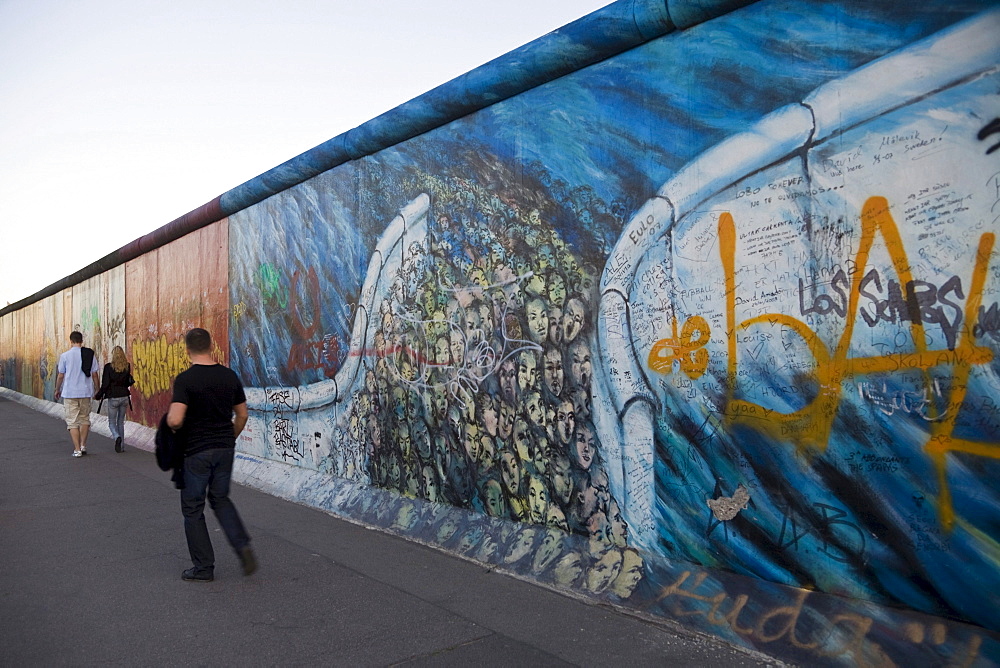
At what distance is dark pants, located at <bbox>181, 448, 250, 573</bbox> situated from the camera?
16.9ft

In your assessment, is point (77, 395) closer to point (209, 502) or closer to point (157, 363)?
point (157, 363)

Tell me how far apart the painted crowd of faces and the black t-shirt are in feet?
5.77

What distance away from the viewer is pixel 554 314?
5.30 metres

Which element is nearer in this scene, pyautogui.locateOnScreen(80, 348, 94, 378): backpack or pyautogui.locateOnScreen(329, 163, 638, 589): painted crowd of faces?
pyautogui.locateOnScreen(329, 163, 638, 589): painted crowd of faces

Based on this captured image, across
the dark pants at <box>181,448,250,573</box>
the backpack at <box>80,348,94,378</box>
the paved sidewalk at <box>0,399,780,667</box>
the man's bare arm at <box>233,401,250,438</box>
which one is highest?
the backpack at <box>80,348,94,378</box>

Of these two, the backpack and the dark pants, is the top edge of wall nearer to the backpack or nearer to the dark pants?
the dark pants

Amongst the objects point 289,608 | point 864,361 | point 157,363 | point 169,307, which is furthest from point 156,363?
point 864,361

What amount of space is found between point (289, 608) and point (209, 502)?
981 mm

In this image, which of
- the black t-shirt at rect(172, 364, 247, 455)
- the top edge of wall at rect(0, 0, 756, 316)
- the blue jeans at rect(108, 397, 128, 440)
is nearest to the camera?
the top edge of wall at rect(0, 0, 756, 316)

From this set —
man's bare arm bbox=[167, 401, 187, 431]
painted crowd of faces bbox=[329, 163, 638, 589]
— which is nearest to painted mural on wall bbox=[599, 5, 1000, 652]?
painted crowd of faces bbox=[329, 163, 638, 589]

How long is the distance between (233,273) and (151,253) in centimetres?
466

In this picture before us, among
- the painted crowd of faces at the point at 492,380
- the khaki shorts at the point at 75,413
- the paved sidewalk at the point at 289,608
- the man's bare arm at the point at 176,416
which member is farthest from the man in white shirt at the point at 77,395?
the man's bare arm at the point at 176,416

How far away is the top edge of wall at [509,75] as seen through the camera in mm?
4504

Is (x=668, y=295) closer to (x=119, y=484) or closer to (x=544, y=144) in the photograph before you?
(x=544, y=144)
